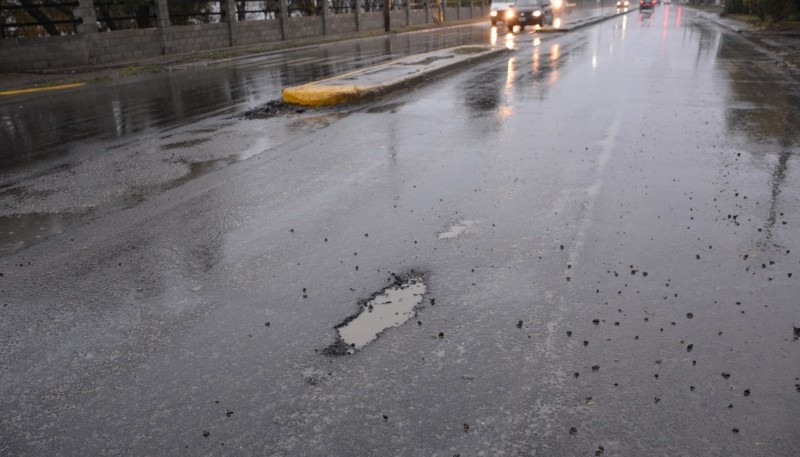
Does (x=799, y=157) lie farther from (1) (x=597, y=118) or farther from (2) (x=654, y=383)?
(2) (x=654, y=383)

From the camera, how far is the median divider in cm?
1224

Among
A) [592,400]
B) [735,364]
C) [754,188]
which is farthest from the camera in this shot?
[754,188]

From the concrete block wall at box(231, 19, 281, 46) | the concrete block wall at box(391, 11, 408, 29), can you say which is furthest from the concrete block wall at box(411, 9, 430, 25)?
the concrete block wall at box(231, 19, 281, 46)

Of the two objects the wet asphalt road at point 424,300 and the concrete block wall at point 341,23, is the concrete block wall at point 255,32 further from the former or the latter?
the wet asphalt road at point 424,300

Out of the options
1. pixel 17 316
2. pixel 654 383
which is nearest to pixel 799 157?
pixel 654 383

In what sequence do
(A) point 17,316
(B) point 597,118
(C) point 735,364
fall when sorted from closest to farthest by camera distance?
1. (C) point 735,364
2. (A) point 17,316
3. (B) point 597,118

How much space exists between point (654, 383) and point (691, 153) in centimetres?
549

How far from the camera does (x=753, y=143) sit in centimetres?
825

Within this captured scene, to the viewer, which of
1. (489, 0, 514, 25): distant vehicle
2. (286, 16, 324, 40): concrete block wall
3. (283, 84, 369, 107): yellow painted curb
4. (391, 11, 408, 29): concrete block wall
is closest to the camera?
(283, 84, 369, 107): yellow painted curb

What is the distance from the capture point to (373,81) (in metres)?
13.9

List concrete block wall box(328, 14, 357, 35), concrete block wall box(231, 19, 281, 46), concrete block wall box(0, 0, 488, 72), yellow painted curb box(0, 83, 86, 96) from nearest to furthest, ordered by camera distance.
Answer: yellow painted curb box(0, 83, 86, 96)
concrete block wall box(0, 0, 488, 72)
concrete block wall box(231, 19, 281, 46)
concrete block wall box(328, 14, 357, 35)

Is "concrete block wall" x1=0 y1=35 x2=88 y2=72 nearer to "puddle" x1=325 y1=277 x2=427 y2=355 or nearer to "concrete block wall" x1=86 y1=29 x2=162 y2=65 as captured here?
"concrete block wall" x1=86 y1=29 x2=162 y2=65

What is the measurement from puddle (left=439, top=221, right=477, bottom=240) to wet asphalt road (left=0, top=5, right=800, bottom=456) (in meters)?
0.07

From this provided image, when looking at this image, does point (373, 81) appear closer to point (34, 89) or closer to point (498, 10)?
point (34, 89)
